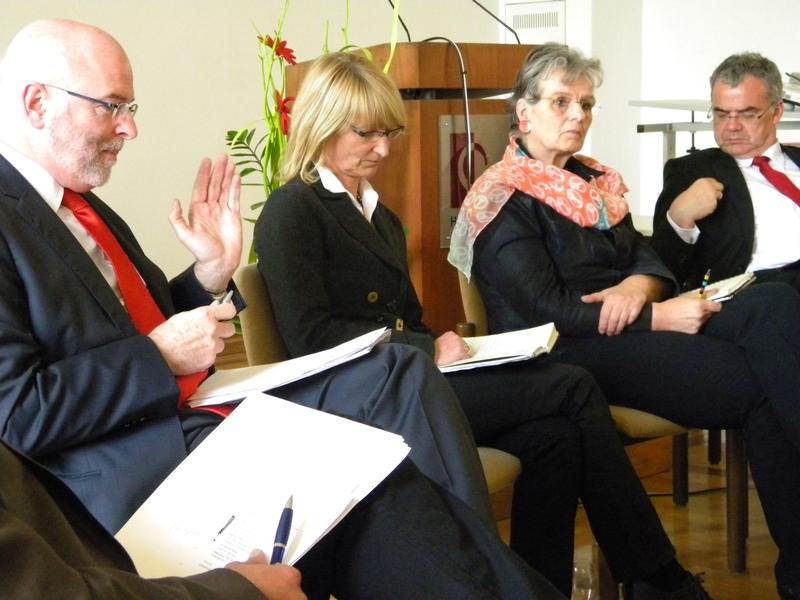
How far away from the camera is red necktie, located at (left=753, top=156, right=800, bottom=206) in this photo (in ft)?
10.3

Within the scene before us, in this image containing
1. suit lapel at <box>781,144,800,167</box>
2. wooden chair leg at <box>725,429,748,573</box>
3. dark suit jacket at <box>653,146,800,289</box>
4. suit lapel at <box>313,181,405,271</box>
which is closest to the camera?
suit lapel at <box>313,181,405,271</box>

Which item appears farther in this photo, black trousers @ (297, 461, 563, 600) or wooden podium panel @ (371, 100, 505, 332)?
wooden podium panel @ (371, 100, 505, 332)

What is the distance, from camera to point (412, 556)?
1386 mm

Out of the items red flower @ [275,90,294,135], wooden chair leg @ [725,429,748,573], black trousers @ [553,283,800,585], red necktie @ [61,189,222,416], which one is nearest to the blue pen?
red necktie @ [61,189,222,416]

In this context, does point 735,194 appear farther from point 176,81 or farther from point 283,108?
point 176,81

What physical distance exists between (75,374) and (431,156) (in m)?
1.58

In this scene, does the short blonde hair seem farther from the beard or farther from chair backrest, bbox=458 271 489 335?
the beard

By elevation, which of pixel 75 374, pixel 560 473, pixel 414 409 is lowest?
pixel 560 473

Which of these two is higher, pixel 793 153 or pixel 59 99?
pixel 59 99

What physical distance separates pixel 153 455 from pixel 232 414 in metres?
0.13

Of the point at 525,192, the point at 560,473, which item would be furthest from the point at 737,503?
the point at 525,192

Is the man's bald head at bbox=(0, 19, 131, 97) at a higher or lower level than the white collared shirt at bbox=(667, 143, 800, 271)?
higher

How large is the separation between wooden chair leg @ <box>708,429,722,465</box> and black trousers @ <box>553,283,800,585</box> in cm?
93

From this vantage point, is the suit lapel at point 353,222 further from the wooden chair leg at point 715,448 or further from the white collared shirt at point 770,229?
the wooden chair leg at point 715,448
